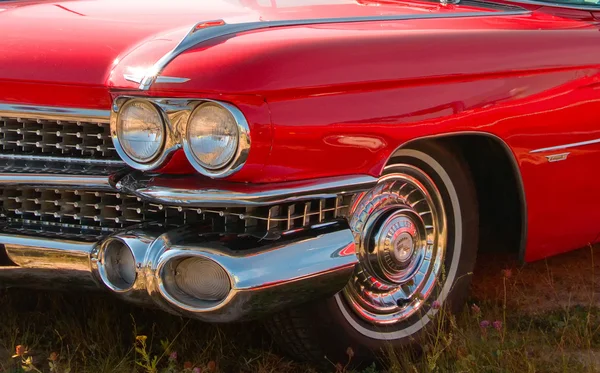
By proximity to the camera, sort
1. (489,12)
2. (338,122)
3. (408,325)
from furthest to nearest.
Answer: (489,12), (408,325), (338,122)

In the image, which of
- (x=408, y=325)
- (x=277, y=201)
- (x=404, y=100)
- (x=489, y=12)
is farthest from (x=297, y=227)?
(x=489, y=12)

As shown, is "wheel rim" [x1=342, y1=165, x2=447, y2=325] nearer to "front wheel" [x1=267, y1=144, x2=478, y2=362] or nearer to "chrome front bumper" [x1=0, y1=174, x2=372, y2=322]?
"front wheel" [x1=267, y1=144, x2=478, y2=362]

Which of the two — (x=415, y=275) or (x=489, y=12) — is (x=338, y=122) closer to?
(x=415, y=275)

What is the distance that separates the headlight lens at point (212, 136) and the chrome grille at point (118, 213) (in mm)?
159

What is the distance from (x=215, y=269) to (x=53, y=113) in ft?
2.37

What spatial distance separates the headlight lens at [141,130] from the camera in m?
2.80

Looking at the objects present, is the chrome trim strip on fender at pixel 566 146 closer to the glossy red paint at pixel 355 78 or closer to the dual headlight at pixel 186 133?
the glossy red paint at pixel 355 78

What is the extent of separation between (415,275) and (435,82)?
683 millimetres

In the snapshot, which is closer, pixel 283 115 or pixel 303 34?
pixel 283 115

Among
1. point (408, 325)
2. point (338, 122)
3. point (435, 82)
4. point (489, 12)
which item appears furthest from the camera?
point (489, 12)

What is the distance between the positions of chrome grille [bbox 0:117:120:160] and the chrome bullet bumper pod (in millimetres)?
306

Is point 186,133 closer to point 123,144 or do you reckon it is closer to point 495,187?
point 123,144

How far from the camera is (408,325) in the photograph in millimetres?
3387

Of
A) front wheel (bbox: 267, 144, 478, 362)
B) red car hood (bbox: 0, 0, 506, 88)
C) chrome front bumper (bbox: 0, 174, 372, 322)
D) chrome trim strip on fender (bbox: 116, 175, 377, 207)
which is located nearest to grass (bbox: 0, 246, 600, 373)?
front wheel (bbox: 267, 144, 478, 362)
